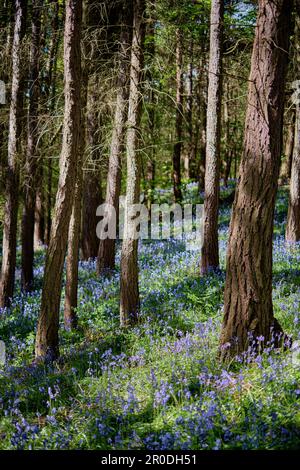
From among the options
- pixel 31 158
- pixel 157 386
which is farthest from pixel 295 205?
pixel 157 386

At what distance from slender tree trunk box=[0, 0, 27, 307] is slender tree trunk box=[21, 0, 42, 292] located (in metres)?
0.38

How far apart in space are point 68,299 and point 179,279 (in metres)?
2.78

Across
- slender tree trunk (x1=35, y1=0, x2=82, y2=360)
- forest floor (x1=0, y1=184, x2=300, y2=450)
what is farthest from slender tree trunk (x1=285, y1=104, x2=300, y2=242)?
slender tree trunk (x1=35, y1=0, x2=82, y2=360)

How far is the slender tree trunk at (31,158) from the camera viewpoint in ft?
39.8

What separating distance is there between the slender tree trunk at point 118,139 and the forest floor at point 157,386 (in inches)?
115

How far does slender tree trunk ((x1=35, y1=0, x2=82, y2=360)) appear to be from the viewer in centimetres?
768

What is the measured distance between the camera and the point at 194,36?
57.1 feet

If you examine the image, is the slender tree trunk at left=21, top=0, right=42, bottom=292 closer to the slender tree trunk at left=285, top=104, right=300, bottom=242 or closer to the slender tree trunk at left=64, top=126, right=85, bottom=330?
the slender tree trunk at left=64, top=126, right=85, bottom=330

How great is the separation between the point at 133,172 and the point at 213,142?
2.83m

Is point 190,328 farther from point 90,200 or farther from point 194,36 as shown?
point 194,36

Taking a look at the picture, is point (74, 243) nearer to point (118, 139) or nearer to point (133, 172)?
point (133, 172)

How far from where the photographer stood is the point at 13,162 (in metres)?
11.6
